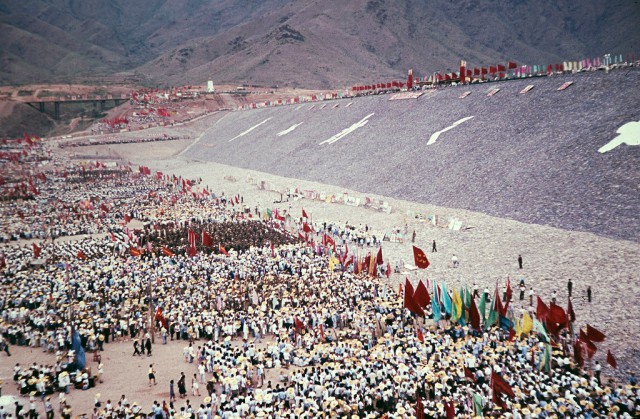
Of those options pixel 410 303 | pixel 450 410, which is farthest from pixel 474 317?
pixel 450 410

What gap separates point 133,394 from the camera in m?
Result: 18.5

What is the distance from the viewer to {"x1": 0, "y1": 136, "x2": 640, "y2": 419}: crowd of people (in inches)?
639

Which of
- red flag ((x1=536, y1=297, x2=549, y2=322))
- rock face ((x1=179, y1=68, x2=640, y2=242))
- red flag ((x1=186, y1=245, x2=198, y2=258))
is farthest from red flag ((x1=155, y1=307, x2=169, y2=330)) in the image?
rock face ((x1=179, y1=68, x2=640, y2=242))

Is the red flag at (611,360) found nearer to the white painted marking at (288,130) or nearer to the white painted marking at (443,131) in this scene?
the white painted marking at (443,131)

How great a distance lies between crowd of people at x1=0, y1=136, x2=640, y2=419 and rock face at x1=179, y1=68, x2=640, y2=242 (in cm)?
1055

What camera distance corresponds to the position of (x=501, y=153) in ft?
139

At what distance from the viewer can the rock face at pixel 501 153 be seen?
3247 cm

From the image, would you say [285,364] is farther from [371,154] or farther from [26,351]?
[371,154]

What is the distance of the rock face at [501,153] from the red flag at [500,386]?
15.7 m

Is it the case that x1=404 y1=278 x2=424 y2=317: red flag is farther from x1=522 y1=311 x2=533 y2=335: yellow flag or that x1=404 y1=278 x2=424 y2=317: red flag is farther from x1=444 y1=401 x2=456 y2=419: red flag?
x1=444 y1=401 x2=456 y2=419: red flag

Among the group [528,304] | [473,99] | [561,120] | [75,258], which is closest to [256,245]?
[75,258]

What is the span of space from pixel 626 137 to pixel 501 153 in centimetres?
908

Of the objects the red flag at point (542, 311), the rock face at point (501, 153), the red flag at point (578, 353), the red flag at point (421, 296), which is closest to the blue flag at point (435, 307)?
the red flag at point (421, 296)

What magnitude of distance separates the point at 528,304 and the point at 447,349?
6.08 metres
